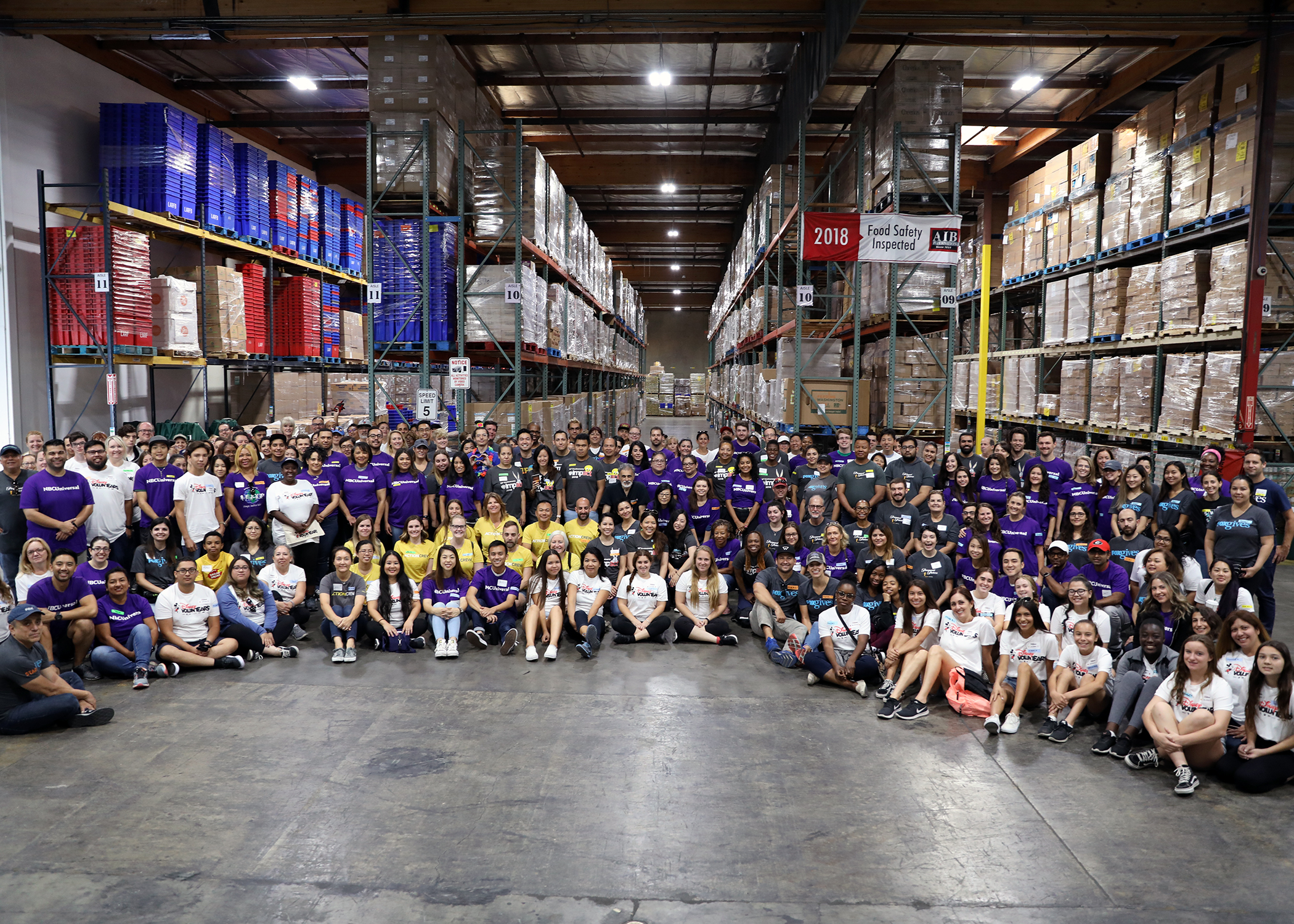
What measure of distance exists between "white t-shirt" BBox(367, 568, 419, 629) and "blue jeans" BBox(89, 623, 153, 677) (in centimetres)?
183

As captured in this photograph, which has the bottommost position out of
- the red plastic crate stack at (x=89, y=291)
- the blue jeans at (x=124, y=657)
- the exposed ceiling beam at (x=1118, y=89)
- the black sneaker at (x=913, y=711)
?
the black sneaker at (x=913, y=711)

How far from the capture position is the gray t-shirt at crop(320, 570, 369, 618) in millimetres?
8172

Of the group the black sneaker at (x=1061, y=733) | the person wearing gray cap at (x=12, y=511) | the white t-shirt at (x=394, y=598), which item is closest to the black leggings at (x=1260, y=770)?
→ the black sneaker at (x=1061, y=733)

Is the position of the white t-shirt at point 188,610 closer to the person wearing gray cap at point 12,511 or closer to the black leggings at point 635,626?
the person wearing gray cap at point 12,511

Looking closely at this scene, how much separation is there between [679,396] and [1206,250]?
35.4 meters

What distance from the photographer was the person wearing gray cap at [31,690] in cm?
579

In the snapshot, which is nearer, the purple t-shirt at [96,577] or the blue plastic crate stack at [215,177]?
the purple t-shirt at [96,577]

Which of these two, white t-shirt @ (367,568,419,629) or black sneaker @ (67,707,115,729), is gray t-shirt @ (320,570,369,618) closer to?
white t-shirt @ (367,568,419,629)

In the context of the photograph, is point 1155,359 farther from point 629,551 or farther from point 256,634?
point 256,634

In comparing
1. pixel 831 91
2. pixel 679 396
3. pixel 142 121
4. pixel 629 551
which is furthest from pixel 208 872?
pixel 679 396

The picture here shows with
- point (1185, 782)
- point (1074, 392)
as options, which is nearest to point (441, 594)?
point (1185, 782)

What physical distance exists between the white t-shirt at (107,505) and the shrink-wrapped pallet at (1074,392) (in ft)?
43.9

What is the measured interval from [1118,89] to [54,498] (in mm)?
16190

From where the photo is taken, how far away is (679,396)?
46.1 meters
